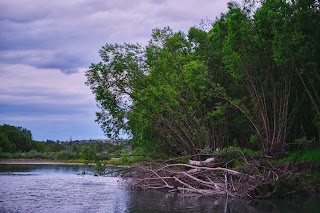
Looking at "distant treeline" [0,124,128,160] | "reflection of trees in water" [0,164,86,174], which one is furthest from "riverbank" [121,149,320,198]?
"reflection of trees in water" [0,164,86,174]

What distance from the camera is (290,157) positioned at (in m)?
28.1

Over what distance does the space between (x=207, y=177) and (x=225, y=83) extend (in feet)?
37.8

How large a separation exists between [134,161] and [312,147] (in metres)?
13.0

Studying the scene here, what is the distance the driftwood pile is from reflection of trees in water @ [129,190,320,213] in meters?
0.79

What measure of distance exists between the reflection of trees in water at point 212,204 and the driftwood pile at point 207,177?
785mm

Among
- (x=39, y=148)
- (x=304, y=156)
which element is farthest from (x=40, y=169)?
(x=39, y=148)

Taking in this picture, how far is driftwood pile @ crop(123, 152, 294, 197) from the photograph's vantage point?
2315 cm

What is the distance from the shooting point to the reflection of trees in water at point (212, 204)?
63.0 ft

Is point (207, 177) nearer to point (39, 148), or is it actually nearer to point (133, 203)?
point (133, 203)

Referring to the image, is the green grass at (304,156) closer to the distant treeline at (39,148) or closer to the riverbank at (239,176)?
the riverbank at (239,176)

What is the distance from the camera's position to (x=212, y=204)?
2102cm

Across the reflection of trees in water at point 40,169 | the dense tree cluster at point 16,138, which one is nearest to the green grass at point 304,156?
the reflection of trees in water at point 40,169

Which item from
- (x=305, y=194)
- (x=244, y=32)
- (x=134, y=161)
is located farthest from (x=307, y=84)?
(x=134, y=161)

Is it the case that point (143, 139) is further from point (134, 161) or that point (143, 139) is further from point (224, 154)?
point (224, 154)
